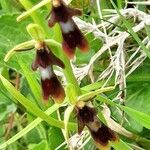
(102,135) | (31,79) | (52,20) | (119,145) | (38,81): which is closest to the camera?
(52,20)

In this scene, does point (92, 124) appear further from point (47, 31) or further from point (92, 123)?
point (47, 31)

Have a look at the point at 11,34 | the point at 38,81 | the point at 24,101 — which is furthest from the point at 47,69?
the point at 11,34

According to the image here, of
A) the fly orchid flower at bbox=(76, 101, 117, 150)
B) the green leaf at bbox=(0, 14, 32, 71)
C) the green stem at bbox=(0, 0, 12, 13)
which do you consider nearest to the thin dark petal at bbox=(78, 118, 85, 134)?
the fly orchid flower at bbox=(76, 101, 117, 150)

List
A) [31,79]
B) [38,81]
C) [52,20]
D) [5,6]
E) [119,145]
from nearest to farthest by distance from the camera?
[52,20] → [119,145] → [31,79] → [38,81] → [5,6]

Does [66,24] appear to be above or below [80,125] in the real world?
above

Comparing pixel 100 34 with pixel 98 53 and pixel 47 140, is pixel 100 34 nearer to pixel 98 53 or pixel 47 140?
pixel 98 53

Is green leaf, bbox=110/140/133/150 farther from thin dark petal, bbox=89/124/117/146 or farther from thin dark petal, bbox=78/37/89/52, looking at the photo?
thin dark petal, bbox=78/37/89/52

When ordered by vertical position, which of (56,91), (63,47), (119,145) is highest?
(63,47)
